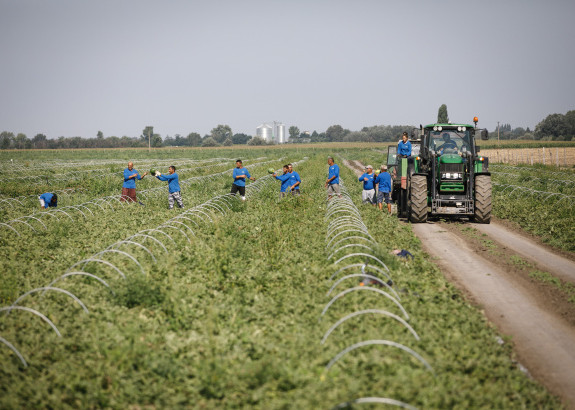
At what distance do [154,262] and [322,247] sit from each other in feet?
11.6

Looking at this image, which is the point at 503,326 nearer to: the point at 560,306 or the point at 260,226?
the point at 560,306

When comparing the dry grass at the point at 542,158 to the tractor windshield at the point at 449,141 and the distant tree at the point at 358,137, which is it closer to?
the tractor windshield at the point at 449,141

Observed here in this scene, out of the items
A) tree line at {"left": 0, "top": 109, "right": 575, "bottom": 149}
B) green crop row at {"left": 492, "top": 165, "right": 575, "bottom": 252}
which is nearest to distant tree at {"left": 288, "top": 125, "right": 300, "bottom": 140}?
tree line at {"left": 0, "top": 109, "right": 575, "bottom": 149}

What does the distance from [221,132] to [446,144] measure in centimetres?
16320

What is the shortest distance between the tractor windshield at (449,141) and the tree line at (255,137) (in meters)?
24.5

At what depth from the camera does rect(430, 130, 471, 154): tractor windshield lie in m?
14.8

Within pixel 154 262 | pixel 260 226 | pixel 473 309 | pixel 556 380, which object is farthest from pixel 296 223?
pixel 556 380

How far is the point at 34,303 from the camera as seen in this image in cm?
673

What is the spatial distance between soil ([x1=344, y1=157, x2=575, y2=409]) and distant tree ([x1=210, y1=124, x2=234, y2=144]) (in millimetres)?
163904

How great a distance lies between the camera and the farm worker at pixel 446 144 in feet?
48.4

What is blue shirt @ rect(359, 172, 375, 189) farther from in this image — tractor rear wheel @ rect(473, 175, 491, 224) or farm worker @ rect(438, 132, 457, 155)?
tractor rear wheel @ rect(473, 175, 491, 224)

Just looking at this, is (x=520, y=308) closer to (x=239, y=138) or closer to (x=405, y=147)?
(x=405, y=147)

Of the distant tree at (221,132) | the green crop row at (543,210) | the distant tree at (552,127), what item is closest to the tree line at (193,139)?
the distant tree at (221,132)

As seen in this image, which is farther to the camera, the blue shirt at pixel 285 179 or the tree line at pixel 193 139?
the tree line at pixel 193 139
